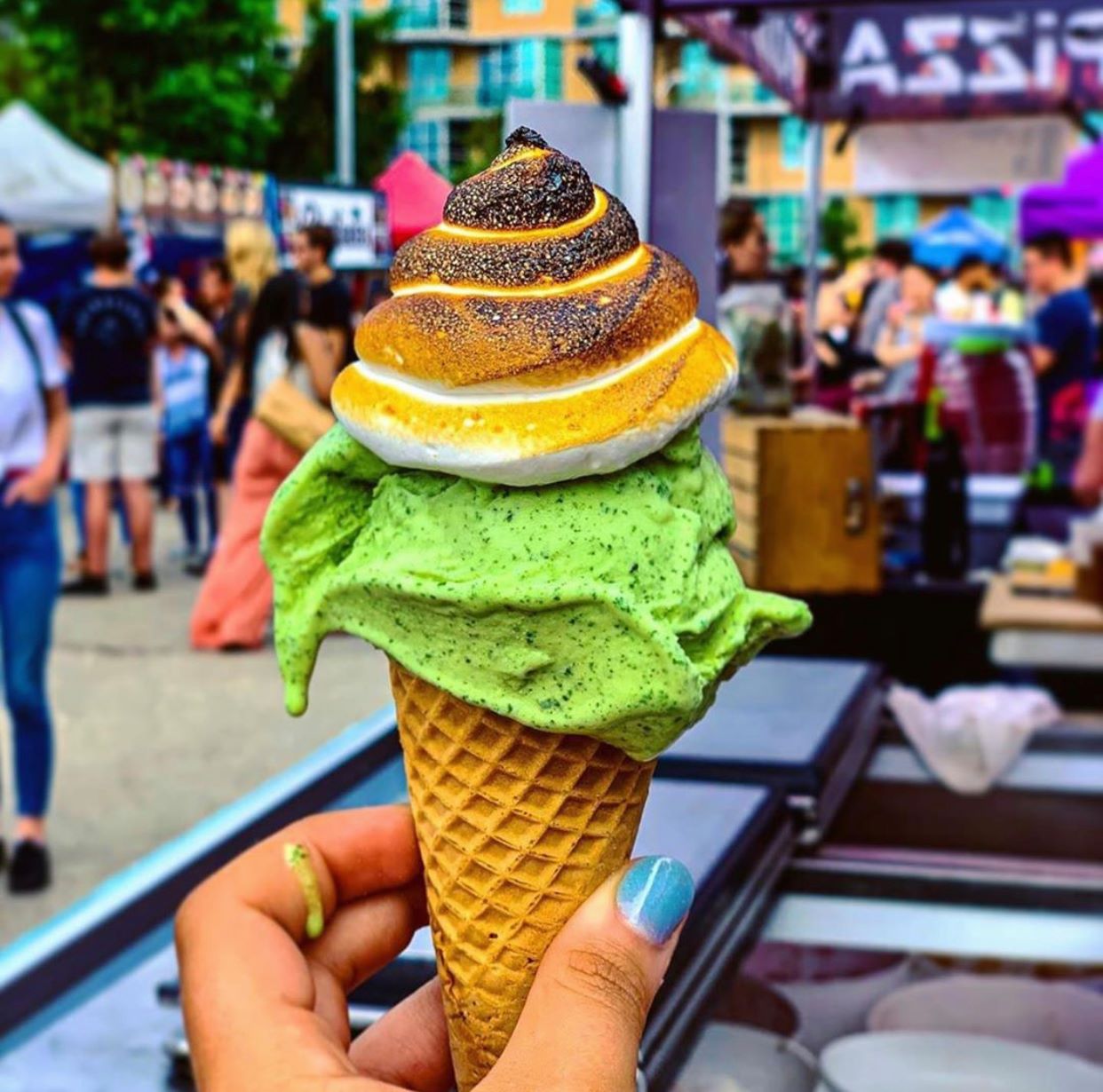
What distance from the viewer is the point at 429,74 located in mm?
3516

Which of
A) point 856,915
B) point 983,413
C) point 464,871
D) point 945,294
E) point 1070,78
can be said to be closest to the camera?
point 464,871

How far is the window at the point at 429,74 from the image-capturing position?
323cm

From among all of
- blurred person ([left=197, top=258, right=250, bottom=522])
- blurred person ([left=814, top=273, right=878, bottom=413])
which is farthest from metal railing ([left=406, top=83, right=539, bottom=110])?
blurred person ([left=197, top=258, right=250, bottom=522])

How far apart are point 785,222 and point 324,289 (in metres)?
24.5

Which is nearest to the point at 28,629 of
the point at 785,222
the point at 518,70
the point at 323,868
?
the point at 518,70

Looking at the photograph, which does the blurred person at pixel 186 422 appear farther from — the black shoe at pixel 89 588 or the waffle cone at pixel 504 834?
the waffle cone at pixel 504 834

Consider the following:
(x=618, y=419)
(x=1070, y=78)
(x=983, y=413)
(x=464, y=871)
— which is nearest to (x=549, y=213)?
(x=618, y=419)

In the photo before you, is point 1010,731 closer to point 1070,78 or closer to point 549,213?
point 549,213

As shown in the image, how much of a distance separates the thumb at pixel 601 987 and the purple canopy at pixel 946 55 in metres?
4.87

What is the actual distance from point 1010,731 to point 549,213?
2087mm

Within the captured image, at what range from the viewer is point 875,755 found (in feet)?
9.86

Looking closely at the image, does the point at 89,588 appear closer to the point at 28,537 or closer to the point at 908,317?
the point at 28,537

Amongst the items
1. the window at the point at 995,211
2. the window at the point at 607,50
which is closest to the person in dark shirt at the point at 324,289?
the window at the point at 607,50

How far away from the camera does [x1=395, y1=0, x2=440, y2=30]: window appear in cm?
314
